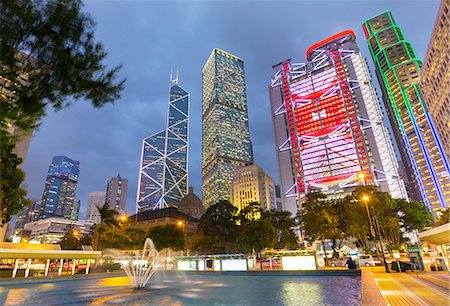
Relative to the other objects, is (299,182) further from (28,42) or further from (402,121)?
(28,42)

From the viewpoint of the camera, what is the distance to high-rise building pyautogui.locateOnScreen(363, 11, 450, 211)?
124875 millimetres

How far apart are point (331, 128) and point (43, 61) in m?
127

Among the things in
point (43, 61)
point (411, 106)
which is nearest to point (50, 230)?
point (43, 61)

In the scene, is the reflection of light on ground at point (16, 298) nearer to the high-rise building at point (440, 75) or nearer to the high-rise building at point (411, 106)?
the high-rise building at point (440, 75)

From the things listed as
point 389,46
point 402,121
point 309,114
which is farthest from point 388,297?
point 389,46

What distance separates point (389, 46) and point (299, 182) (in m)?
116

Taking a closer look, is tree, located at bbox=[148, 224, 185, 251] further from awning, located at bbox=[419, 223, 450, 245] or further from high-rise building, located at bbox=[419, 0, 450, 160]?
high-rise building, located at bbox=[419, 0, 450, 160]

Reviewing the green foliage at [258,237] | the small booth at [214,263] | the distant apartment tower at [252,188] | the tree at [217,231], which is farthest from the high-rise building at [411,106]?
the small booth at [214,263]

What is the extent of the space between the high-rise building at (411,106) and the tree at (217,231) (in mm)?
111662

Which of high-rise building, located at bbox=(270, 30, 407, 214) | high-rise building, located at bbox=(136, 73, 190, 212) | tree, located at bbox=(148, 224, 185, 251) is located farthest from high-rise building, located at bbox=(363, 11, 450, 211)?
high-rise building, located at bbox=(136, 73, 190, 212)

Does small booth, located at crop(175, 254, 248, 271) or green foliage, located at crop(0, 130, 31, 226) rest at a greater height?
green foliage, located at crop(0, 130, 31, 226)

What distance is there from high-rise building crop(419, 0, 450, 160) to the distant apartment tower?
8598cm

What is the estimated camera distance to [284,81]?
142m

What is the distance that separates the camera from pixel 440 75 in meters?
70.6
